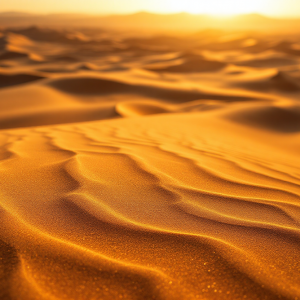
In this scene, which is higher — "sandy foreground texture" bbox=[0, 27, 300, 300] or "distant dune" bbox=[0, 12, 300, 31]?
"distant dune" bbox=[0, 12, 300, 31]

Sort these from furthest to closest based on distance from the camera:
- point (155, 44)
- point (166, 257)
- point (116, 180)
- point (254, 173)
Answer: point (155, 44), point (254, 173), point (116, 180), point (166, 257)

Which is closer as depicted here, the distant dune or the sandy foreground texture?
the sandy foreground texture

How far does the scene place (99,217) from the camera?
118cm

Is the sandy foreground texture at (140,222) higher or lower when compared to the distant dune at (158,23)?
lower

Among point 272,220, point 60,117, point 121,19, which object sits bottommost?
point 60,117

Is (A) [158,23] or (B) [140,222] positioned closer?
(B) [140,222]

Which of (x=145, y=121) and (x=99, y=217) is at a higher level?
(x=99, y=217)

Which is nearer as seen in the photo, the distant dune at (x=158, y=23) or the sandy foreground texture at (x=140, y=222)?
the sandy foreground texture at (x=140, y=222)

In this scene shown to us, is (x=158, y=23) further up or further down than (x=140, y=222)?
further up

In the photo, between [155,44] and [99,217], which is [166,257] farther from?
[155,44]

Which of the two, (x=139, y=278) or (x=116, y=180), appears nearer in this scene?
(x=139, y=278)

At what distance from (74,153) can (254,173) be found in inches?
39.8

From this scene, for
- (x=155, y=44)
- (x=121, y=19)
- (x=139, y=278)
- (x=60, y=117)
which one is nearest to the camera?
(x=139, y=278)

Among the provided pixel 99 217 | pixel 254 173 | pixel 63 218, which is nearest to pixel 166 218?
pixel 99 217
